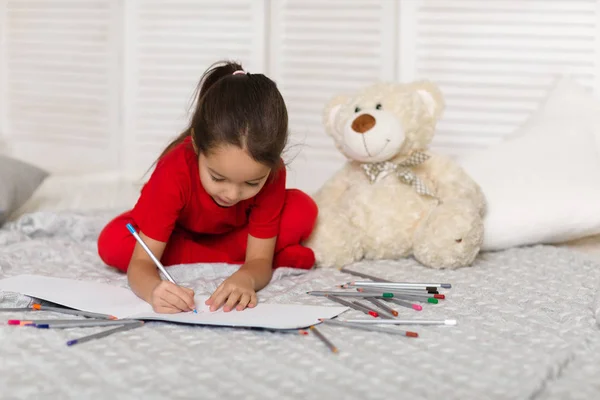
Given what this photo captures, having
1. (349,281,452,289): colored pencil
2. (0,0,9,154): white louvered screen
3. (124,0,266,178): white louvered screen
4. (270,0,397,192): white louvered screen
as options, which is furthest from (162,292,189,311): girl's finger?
(0,0,9,154): white louvered screen

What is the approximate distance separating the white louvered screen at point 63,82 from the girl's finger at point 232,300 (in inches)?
88.4

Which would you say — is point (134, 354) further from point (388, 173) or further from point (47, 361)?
point (388, 173)

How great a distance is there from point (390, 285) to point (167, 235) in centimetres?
41

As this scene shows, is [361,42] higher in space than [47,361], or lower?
higher

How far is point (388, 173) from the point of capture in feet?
5.85

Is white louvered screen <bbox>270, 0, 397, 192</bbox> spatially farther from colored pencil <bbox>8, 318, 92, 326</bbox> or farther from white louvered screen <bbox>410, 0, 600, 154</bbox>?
colored pencil <bbox>8, 318, 92, 326</bbox>

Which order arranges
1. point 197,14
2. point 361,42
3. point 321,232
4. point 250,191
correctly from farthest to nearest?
point 197,14 < point 361,42 < point 321,232 < point 250,191

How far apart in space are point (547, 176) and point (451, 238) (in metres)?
0.41

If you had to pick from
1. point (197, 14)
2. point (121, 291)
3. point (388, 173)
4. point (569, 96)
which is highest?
point (197, 14)

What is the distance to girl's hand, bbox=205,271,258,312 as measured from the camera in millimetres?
1233

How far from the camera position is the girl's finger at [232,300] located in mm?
1226

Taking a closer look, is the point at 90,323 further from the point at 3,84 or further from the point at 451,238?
the point at 3,84

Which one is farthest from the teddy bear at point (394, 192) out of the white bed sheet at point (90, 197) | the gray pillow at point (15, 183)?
the gray pillow at point (15, 183)

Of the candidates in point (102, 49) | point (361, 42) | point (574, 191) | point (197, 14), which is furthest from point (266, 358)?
point (102, 49)
